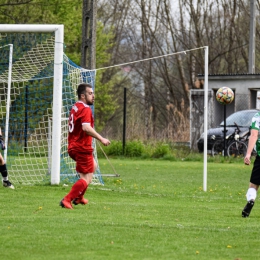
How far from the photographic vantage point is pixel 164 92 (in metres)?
48.4

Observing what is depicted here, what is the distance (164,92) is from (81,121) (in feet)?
125

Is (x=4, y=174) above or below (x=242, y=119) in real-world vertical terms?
below

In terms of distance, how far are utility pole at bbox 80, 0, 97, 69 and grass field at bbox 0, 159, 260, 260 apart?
3345 millimetres

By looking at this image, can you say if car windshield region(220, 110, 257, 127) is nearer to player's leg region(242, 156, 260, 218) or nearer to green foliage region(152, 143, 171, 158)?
green foliage region(152, 143, 171, 158)

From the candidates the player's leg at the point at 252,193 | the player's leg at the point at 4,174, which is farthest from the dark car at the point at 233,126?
the player's leg at the point at 252,193

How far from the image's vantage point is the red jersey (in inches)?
409

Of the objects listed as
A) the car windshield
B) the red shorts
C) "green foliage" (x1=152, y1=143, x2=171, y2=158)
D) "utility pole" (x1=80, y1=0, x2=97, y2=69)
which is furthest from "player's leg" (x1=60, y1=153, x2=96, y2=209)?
the car windshield

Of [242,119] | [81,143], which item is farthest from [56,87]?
[242,119]

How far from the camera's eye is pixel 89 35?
1762 cm

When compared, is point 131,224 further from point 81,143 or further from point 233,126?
point 233,126

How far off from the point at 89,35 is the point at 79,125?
742 centimetres

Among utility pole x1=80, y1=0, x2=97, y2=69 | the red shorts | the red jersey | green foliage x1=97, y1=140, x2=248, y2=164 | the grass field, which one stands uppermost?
utility pole x1=80, y1=0, x2=97, y2=69

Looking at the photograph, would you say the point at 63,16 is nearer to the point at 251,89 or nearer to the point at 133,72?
the point at 251,89

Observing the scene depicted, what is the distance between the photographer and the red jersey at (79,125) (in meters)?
10.4
